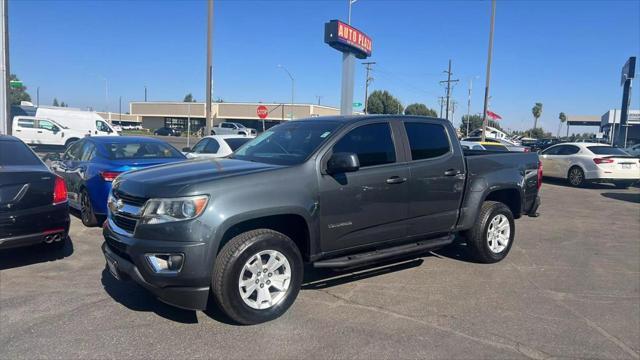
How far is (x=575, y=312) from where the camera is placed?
15.5ft

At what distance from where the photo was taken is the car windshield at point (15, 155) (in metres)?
5.87

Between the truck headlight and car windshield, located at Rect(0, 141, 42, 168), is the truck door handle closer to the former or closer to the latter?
the truck headlight

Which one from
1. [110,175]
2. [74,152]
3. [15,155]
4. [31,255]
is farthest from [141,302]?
[74,152]

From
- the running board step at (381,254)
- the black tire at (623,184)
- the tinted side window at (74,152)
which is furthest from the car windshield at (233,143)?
the black tire at (623,184)

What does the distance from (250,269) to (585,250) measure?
5724 mm

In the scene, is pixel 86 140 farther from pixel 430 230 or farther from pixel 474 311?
pixel 474 311

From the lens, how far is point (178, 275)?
3764mm

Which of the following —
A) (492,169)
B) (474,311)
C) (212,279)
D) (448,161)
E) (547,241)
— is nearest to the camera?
(212,279)

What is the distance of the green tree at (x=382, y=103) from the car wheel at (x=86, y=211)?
7690cm

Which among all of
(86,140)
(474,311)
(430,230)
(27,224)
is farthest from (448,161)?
(86,140)

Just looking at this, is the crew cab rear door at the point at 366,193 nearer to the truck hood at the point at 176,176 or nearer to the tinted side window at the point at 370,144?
the tinted side window at the point at 370,144

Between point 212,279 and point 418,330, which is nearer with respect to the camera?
point 212,279

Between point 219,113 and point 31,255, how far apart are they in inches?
Result: 2873

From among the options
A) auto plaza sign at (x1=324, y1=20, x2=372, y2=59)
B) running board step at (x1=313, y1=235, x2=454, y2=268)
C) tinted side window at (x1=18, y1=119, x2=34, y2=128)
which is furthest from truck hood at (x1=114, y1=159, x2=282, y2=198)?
tinted side window at (x1=18, y1=119, x2=34, y2=128)
